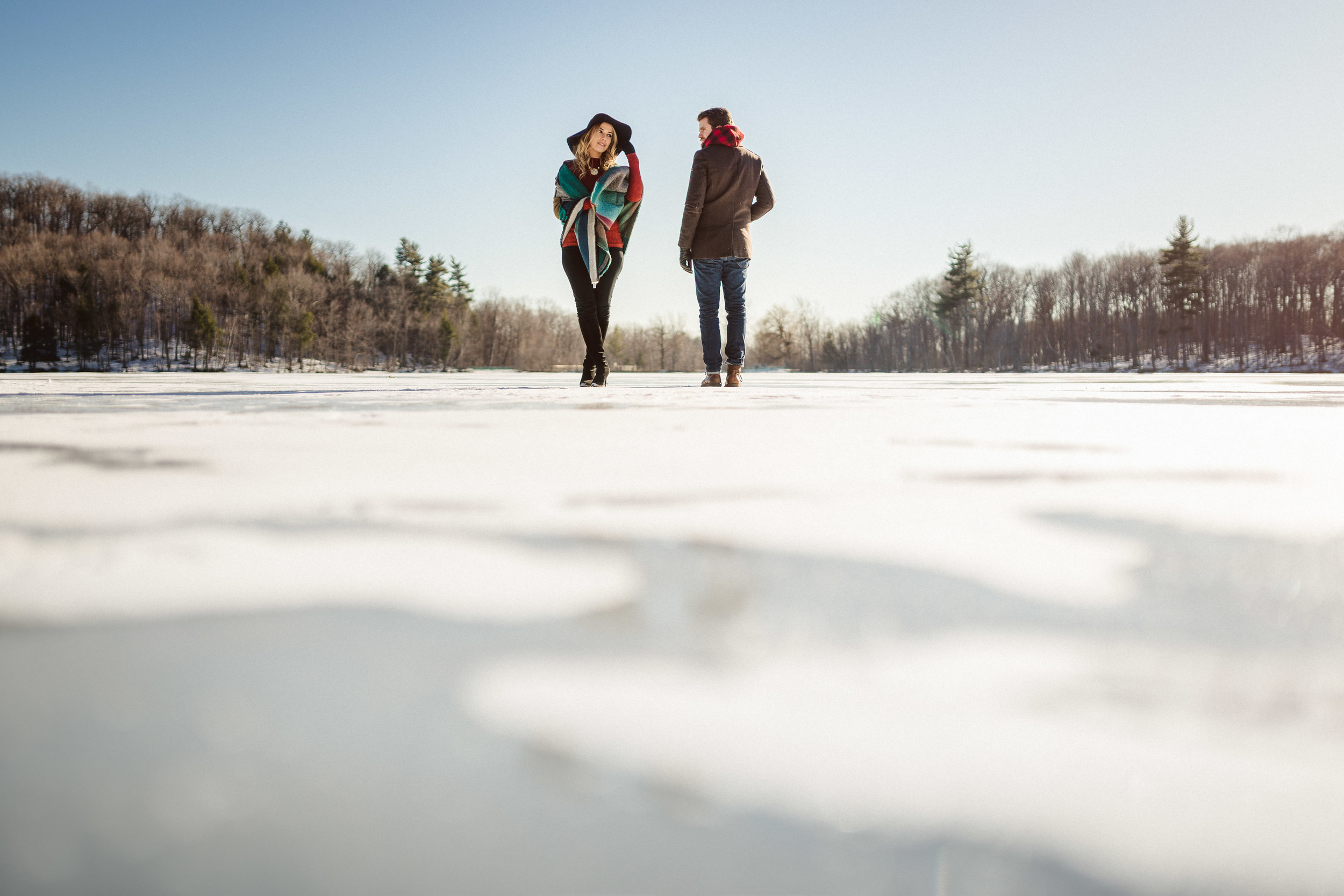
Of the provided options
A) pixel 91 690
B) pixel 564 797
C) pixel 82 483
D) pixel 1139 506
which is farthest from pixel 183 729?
pixel 1139 506

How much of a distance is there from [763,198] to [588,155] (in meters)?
1.28

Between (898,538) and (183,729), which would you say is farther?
(898,538)

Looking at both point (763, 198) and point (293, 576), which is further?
point (763, 198)

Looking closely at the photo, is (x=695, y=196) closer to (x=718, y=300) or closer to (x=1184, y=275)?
(x=718, y=300)

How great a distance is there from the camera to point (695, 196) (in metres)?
4.40

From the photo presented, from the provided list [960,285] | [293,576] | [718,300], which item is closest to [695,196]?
[718,300]

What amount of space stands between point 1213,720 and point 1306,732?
0.04 metres

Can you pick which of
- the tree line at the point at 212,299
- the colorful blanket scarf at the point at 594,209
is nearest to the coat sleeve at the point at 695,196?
the colorful blanket scarf at the point at 594,209

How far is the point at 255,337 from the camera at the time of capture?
4719 cm

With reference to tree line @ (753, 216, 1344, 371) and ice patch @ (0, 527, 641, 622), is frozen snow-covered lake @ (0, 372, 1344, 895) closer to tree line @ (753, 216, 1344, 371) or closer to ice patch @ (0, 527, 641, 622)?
ice patch @ (0, 527, 641, 622)

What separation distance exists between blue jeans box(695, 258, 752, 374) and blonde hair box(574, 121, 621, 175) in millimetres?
846

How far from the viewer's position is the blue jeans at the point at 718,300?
4.54 metres

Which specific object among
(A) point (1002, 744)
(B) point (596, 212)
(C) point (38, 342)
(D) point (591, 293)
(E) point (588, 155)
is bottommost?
(A) point (1002, 744)

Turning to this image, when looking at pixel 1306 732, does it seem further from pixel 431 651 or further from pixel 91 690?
pixel 91 690
